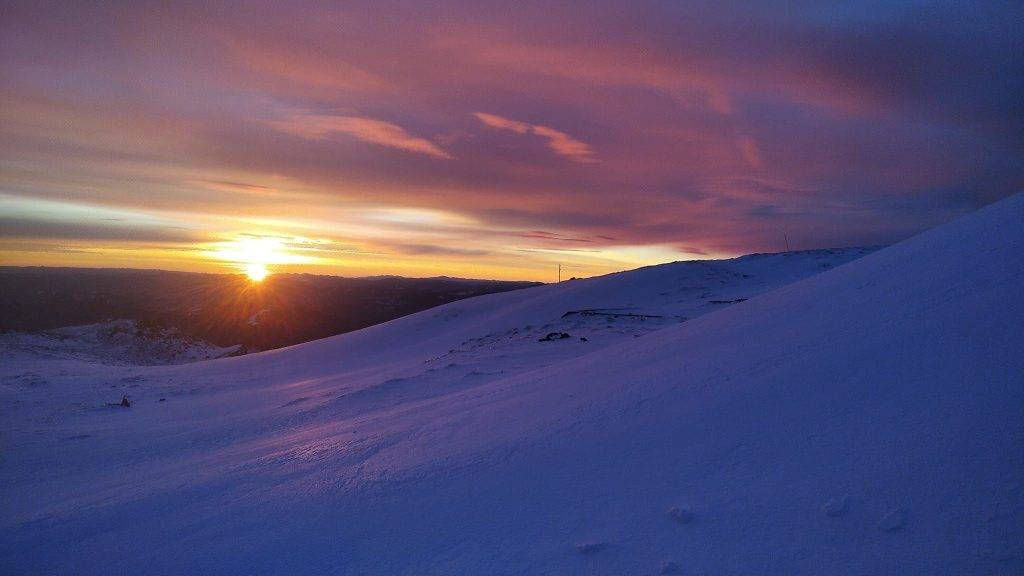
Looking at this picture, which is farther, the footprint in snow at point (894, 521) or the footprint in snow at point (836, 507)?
the footprint in snow at point (836, 507)

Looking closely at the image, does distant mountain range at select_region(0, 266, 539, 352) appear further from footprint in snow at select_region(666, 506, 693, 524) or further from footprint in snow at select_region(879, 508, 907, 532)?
footprint in snow at select_region(879, 508, 907, 532)

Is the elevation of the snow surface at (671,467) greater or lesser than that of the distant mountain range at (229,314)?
greater

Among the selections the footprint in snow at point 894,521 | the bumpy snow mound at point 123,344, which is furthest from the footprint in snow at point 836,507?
the bumpy snow mound at point 123,344

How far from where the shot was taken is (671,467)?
105 inches

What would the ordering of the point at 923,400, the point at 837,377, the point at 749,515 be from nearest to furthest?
1. the point at 749,515
2. the point at 923,400
3. the point at 837,377

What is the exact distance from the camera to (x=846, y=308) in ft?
12.7

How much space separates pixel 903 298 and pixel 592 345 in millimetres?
4745

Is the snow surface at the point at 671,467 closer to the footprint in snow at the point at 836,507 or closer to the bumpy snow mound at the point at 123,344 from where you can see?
the footprint in snow at the point at 836,507

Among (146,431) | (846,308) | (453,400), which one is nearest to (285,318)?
(146,431)

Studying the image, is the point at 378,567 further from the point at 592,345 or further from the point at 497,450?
the point at 592,345

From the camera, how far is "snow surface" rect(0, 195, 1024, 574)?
204 cm

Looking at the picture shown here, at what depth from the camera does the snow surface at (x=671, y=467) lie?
2041mm

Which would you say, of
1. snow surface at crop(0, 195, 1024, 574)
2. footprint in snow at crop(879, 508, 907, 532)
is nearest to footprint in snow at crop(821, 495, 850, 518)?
snow surface at crop(0, 195, 1024, 574)

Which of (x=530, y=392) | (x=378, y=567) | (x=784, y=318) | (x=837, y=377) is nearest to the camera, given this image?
(x=378, y=567)
